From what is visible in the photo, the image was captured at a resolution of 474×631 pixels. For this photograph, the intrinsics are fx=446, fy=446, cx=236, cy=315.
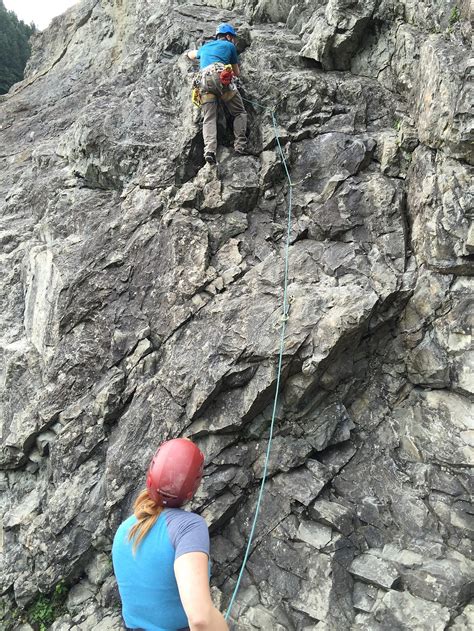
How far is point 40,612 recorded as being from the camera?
5746 mm

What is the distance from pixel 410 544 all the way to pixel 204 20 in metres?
12.3

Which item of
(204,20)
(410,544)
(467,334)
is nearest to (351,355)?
(467,334)

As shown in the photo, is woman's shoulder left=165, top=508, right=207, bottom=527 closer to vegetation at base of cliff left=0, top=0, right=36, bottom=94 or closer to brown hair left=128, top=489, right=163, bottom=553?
brown hair left=128, top=489, right=163, bottom=553

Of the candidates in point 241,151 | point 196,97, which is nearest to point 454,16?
point 241,151

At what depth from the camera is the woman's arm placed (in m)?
2.07

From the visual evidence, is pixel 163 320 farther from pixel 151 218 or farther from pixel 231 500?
pixel 231 500

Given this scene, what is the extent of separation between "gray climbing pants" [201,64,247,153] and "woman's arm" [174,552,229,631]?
7.14 metres

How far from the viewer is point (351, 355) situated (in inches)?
Answer: 250

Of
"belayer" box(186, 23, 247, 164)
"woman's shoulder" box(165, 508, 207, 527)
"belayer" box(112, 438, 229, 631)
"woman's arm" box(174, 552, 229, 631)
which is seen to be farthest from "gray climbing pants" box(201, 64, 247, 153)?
"woman's arm" box(174, 552, 229, 631)

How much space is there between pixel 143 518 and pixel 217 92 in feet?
25.2

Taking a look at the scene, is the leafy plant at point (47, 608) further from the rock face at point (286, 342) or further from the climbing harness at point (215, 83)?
the climbing harness at point (215, 83)

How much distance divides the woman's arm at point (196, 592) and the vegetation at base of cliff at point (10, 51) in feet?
113

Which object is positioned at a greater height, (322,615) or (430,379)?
(430,379)

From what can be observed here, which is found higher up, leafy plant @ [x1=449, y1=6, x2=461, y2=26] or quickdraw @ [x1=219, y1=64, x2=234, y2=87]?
quickdraw @ [x1=219, y1=64, x2=234, y2=87]
